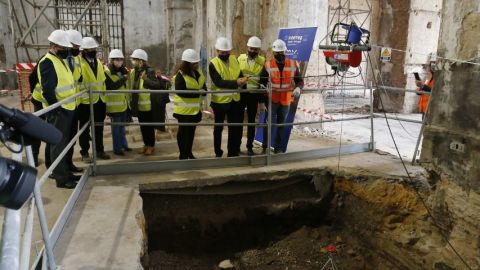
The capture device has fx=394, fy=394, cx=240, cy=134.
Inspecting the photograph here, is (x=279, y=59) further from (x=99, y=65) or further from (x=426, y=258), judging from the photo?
(x=426, y=258)

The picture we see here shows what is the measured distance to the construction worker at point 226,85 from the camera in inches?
216

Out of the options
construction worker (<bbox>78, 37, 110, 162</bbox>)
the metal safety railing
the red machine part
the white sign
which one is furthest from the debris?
the white sign

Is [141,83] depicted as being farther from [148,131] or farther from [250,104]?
[250,104]

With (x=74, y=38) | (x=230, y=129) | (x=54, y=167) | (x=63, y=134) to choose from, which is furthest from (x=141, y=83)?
(x=54, y=167)

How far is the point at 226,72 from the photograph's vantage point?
18.3 ft

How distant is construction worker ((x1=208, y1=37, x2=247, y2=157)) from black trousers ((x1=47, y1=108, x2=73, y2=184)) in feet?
6.47

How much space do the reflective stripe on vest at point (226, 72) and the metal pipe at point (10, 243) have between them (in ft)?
14.3

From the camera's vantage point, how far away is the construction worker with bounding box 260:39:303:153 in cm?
574

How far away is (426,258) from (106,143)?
5360 mm

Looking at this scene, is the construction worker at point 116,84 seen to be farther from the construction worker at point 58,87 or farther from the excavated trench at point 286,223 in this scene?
the excavated trench at point 286,223

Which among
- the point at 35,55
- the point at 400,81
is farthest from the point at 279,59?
the point at 35,55

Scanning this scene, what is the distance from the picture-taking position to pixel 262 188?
17.7ft

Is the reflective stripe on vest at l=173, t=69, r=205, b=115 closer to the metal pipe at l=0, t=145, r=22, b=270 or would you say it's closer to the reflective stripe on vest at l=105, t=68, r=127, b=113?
the reflective stripe on vest at l=105, t=68, r=127, b=113

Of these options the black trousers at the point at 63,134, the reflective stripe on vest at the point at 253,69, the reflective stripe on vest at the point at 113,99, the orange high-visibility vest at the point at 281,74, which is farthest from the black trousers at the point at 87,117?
the orange high-visibility vest at the point at 281,74
